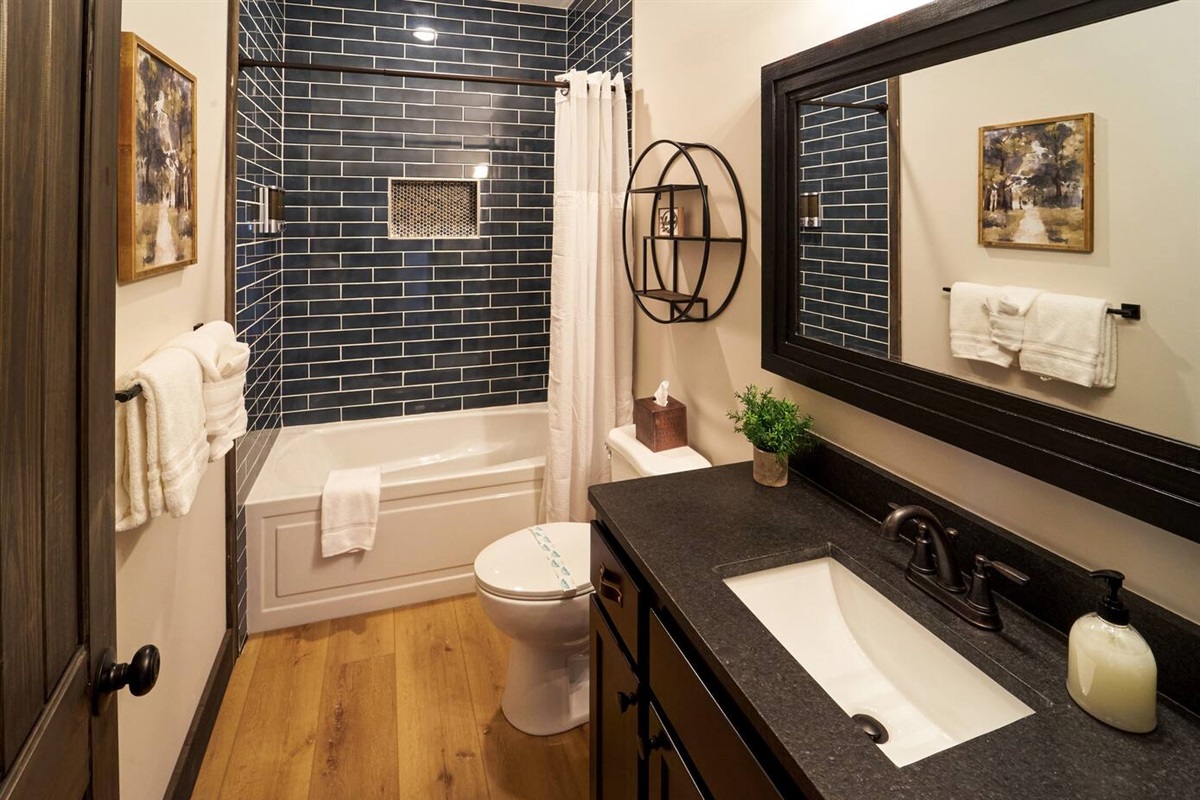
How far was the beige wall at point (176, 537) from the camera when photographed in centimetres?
139

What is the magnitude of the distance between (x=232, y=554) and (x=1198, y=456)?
8.30 ft

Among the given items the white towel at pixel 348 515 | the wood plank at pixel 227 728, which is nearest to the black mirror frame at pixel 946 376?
the white towel at pixel 348 515

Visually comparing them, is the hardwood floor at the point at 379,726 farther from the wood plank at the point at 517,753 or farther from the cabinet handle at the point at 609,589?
the cabinet handle at the point at 609,589

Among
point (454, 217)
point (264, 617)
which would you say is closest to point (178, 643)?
point (264, 617)

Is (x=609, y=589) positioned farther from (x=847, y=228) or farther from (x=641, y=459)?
(x=847, y=228)

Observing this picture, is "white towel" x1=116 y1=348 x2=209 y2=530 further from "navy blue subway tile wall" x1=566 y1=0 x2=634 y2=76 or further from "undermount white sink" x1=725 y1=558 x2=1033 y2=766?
"navy blue subway tile wall" x1=566 y1=0 x2=634 y2=76

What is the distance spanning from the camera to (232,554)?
2299 mm

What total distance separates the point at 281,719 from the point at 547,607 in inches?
38.2

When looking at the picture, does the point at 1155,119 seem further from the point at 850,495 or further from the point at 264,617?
the point at 264,617

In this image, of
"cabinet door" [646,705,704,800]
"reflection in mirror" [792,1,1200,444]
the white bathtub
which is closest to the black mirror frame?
"reflection in mirror" [792,1,1200,444]

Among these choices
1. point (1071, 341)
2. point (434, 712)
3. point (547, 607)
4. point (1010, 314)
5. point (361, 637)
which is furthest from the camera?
point (361, 637)

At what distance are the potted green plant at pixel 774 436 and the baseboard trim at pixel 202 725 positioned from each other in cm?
167

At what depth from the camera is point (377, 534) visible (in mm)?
2721


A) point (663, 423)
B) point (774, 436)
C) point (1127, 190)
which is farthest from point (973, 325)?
point (663, 423)
